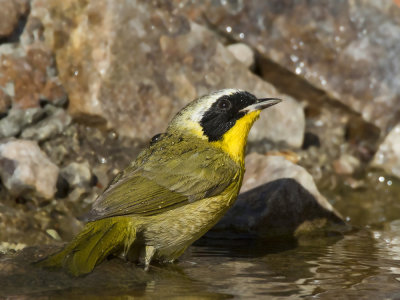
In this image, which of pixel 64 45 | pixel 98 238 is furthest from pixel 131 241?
pixel 64 45

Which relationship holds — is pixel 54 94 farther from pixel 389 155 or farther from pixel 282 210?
pixel 389 155

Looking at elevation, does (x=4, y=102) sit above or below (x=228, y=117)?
above

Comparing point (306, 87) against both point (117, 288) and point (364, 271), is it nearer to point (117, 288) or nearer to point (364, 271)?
point (364, 271)

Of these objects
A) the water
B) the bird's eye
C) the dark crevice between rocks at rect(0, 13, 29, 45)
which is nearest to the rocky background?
the dark crevice between rocks at rect(0, 13, 29, 45)

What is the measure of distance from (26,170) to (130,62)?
1.61m

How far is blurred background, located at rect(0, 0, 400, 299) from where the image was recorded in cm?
495

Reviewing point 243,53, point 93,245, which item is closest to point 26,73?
point 243,53

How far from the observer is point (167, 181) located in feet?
15.8

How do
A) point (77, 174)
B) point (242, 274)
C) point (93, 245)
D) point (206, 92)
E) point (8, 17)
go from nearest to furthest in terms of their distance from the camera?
1. point (93, 245)
2. point (242, 274)
3. point (77, 174)
4. point (8, 17)
5. point (206, 92)

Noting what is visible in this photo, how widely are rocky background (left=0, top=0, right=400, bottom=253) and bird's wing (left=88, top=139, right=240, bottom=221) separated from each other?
104cm

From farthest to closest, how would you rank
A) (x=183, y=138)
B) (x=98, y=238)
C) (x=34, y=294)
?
1. (x=183, y=138)
2. (x=98, y=238)
3. (x=34, y=294)

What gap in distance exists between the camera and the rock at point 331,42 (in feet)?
25.0

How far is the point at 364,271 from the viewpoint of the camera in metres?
4.67

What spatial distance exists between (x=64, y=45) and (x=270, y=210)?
265 centimetres
